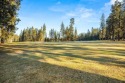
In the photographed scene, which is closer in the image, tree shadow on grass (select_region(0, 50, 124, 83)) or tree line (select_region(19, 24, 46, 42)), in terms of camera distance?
tree shadow on grass (select_region(0, 50, 124, 83))

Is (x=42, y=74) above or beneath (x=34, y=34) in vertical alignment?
beneath

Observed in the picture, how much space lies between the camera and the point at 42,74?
14383 mm

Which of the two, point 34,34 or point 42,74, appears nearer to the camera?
point 42,74

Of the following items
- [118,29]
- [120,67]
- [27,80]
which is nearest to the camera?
[27,80]

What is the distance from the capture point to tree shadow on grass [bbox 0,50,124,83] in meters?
13.2

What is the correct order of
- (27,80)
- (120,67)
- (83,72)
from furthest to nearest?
(120,67)
(83,72)
(27,80)

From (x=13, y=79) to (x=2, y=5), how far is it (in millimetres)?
14469

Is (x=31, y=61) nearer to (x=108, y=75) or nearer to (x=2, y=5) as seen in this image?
(x=108, y=75)

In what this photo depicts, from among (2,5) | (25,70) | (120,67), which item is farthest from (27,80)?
(2,5)

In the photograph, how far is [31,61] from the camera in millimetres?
18109

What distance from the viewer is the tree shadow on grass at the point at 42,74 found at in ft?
43.3

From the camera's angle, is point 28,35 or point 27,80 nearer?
A: point 27,80

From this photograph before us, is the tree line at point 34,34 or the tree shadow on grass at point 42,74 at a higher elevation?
the tree line at point 34,34

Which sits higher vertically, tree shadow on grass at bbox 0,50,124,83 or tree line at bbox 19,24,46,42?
tree line at bbox 19,24,46,42
